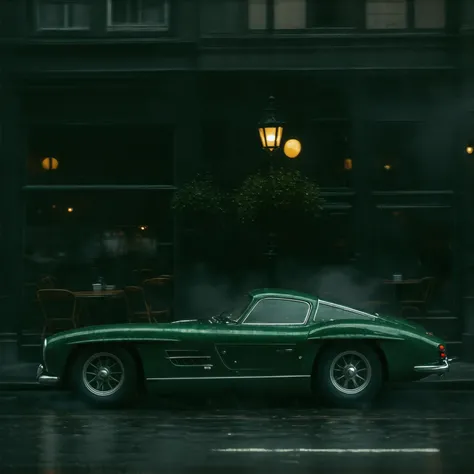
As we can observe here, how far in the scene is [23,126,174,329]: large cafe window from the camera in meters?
18.2

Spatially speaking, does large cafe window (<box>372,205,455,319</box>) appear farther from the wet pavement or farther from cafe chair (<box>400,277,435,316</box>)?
the wet pavement

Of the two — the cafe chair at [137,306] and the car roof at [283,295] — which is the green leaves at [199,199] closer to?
the cafe chair at [137,306]

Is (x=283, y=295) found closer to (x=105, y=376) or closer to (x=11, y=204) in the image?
(x=105, y=376)

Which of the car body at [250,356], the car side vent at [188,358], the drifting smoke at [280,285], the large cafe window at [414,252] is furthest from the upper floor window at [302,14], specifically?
the car side vent at [188,358]

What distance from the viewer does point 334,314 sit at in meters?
13.1

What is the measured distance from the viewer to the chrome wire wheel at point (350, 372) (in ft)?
42.1

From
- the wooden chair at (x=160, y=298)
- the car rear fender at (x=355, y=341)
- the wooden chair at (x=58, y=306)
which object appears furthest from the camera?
the wooden chair at (x=160, y=298)

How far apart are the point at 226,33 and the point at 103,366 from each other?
723 cm

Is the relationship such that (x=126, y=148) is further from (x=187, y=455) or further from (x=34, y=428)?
(x=187, y=455)

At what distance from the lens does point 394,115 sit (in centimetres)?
1814

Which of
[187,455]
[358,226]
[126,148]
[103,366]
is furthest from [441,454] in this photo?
[126,148]

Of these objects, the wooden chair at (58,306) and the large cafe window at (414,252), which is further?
the large cafe window at (414,252)

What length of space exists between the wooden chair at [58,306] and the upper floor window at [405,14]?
6.47 metres

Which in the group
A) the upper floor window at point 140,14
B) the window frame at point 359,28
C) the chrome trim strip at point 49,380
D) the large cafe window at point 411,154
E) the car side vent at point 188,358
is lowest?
the chrome trim strip at point 49,380
